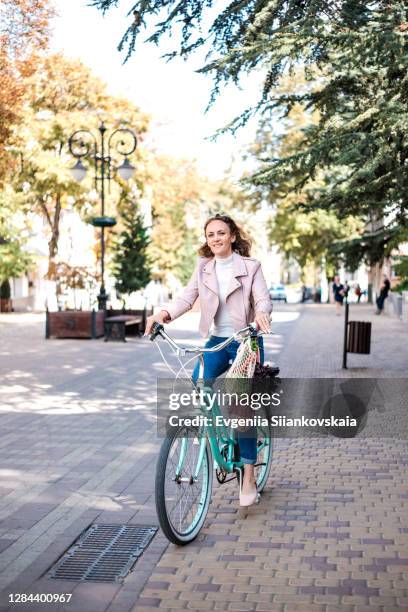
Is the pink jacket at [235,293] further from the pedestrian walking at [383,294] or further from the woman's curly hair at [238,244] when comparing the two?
the pedestrian walking at [383,294]

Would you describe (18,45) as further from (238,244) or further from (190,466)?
(190,466)

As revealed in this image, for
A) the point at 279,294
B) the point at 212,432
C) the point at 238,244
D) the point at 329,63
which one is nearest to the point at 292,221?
the point at 279,294

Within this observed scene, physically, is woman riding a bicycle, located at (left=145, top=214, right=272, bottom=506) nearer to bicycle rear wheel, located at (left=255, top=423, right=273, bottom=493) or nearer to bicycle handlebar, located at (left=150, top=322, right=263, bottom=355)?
bicycle handlebar, located at (left=150, top=322, right=263, bottom=355)

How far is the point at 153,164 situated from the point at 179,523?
32395mm

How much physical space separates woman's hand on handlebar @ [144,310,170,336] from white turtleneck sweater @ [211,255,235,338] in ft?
1.13

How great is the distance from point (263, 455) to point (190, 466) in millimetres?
1107

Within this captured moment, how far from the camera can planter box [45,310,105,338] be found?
72.5 ft

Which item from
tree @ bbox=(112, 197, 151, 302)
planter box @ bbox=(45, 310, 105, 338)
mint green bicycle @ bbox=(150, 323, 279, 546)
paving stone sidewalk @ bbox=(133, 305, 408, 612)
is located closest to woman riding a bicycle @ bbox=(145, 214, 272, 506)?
mint green bicycle @ bbox=(150, 323, 279, 546)

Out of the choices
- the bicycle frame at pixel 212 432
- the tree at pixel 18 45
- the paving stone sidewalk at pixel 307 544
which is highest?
the tree at pixel 18 45

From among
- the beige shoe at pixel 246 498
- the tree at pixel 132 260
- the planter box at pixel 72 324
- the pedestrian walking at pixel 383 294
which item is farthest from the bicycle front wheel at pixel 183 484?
the pedestrian walking at pixel 383 294

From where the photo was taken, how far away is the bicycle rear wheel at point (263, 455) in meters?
6.08

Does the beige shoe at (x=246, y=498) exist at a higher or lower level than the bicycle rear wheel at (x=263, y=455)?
lower

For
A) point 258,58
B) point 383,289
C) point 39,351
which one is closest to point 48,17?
point 39,351

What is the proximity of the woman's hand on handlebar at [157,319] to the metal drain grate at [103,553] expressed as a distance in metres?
1.21
